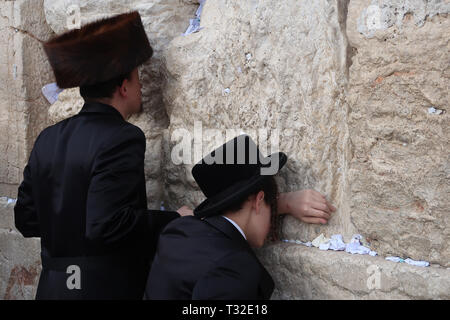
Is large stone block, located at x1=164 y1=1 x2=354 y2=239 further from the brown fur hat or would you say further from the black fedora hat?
the brown fur hat

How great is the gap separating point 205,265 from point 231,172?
0.38 meters

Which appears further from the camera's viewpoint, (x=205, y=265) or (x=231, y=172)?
(x=231, y=172)

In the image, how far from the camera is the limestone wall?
1.82 metres

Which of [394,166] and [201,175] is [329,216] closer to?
[394,166]

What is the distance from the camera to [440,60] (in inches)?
69.0

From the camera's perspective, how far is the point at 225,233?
194cm

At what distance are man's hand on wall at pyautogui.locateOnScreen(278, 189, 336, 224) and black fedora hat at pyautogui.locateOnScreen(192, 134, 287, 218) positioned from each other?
0.16 metres

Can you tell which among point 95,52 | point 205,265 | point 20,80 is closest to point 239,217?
point 205,265

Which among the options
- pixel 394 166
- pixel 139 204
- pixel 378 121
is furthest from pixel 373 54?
pixel 139 204

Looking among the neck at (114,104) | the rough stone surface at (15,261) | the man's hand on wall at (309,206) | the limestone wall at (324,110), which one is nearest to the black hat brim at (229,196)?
the man's hand on wall at (309,206)

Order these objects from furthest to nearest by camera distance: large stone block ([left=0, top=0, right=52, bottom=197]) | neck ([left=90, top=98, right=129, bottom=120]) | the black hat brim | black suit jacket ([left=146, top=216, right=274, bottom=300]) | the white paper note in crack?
large stone block ([left=0, top=0, right=52, bottom=197]) → neck ([left=90, top=98, right=129, bottom=120]) → the white paper note in crack → the black hat brim → black suit jacket ([left=146, top=216, right=274, bottom=300])

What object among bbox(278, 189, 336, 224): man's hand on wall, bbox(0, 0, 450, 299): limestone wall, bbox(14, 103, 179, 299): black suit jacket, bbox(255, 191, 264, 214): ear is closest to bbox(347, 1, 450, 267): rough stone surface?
bbox(0, 0, 450, 299): limestone wall

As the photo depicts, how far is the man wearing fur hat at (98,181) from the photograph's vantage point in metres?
2.04

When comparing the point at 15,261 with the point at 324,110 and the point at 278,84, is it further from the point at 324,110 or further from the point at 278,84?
the point at 324,110
